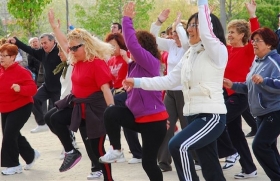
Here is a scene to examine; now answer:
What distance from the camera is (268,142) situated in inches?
278

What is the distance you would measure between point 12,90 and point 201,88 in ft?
12.5

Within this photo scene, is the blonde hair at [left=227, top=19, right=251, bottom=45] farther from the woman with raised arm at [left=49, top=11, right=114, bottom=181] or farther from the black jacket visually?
the black jacket

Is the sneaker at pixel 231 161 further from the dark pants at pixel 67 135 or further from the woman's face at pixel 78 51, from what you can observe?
the woman's face at pixel 78 51

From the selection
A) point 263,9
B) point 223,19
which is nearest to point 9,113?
point 223,19

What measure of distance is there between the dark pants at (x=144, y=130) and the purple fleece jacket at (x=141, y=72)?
0.11 m

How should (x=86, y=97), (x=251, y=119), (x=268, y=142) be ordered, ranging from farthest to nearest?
(x=251, y=119)
(x=86, y=97)
(x=268, y=142)

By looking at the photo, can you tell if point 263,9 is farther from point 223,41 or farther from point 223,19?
point 223,41

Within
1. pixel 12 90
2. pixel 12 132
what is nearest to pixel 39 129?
pixel 12 132

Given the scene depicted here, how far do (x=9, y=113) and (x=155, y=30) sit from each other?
7.81 ft

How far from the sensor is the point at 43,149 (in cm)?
1120

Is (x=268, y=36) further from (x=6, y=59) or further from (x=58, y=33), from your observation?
(x=6, y=59)

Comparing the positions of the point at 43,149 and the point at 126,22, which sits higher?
the point at 126,22

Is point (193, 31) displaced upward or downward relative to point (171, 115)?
upward

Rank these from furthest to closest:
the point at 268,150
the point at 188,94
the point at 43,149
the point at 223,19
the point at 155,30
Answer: the point at 223,19
the point at 43,149
the point at 155,30
the point at 268,150
the point at 188,94
